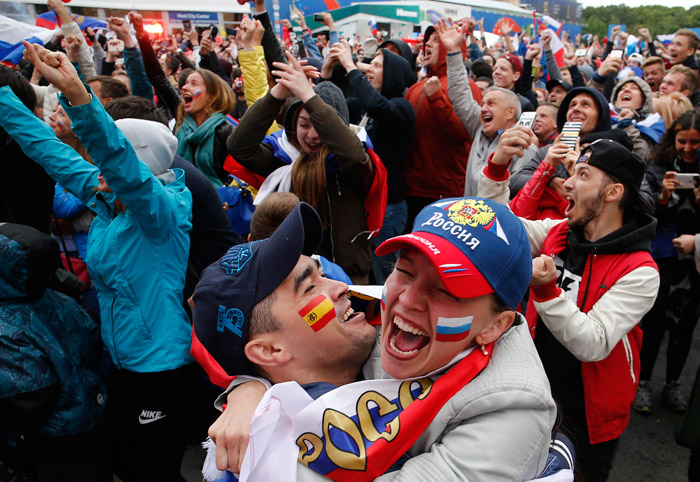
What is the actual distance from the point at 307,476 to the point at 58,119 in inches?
123

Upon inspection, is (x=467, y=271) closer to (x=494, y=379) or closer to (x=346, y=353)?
(x=494, y=379)

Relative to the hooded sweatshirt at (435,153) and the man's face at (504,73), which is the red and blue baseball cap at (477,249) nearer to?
the hooded sweatshirt at (435,153)

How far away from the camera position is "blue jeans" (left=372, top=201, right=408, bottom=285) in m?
4.17

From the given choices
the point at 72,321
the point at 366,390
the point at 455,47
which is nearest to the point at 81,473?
the point at 72,321

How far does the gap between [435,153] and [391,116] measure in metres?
0.72

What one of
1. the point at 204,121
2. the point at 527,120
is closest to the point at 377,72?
the point at 204,121

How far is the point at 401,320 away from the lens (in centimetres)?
135

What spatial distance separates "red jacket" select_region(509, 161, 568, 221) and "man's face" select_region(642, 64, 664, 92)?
5189 millimetres

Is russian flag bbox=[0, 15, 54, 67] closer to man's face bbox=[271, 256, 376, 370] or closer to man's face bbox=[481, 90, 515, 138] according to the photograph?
man's face bbox=[481, 90, 515, 138]

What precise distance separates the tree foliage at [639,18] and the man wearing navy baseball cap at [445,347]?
5316 cm

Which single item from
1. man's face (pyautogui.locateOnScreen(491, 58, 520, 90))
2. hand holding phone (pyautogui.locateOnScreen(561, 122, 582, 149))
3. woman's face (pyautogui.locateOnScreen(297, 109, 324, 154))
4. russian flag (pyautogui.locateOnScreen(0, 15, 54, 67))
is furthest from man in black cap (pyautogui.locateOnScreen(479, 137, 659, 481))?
russian flag (pyautogui.locateOnScreen(0, 15, 54, 67))

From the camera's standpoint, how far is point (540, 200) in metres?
3.12

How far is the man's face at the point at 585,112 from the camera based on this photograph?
3559 millimetres

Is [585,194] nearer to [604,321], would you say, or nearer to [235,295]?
[604,321]
